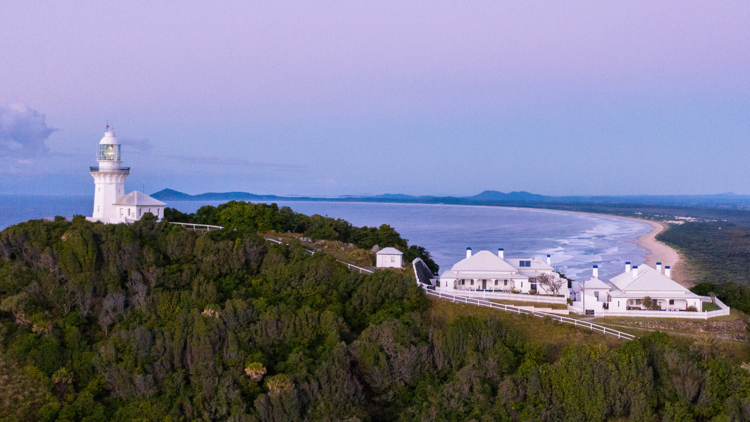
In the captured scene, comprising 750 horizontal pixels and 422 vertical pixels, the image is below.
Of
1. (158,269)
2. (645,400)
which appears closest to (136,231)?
(158,269)

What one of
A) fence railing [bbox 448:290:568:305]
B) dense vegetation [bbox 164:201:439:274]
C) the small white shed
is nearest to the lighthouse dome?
dense vegetation [bbox 164:201:439:274]

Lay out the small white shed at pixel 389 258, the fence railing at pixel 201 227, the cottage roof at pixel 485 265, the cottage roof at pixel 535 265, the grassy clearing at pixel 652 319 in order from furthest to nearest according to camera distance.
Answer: the fence railing at pixel 201 227
the small white shed at pixel 389 258
the cottage roof at pixel 535 265
the cottage roof at pixel 485 265
the grassy clearing at pixel 652 319

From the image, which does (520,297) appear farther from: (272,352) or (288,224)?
(288,224)

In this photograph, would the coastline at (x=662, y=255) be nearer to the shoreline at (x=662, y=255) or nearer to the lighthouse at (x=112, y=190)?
the shoreline at (x=662, y=255)

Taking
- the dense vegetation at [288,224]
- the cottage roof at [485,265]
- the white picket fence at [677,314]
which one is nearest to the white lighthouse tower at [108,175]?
the dense vegetation at [288,224]

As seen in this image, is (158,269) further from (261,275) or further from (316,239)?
(316,239)

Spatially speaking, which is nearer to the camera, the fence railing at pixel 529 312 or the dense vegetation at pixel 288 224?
the fence railing at pixel 529 312

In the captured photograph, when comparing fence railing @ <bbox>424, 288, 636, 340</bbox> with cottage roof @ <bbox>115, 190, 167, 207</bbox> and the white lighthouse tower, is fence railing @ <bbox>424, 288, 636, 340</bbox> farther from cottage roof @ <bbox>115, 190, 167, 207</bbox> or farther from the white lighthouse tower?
the white lighthouse tower
